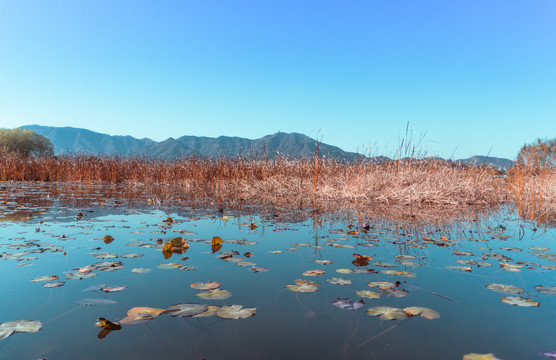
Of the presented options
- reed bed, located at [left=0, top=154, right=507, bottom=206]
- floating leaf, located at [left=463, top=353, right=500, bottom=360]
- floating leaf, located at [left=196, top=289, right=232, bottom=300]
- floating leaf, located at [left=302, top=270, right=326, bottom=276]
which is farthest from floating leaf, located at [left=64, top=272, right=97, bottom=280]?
reed bed, located at [left=0, top=154, right=507, bottom=206]

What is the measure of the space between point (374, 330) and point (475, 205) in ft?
28.7

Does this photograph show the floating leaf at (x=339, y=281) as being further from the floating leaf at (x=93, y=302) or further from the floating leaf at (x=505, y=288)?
the floating leaf at (x=93, y=302)

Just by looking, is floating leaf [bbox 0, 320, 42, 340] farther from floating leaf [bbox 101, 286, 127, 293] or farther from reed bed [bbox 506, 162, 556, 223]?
reed bed [bbox 506, 162, 556, 223]

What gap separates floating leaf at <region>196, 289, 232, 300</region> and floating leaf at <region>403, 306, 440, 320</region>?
1.09 m

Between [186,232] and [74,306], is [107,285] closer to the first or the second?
[74,306]

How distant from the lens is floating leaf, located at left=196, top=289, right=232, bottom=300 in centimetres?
197

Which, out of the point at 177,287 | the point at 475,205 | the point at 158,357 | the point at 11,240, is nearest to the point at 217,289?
the point at 177,287

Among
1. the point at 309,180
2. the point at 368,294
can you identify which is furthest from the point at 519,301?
the point at 309,180

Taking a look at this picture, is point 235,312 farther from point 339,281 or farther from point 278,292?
point 339,281

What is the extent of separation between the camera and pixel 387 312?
177 centimetres

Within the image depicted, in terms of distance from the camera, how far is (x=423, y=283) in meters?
2.33

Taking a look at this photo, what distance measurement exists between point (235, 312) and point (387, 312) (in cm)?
86

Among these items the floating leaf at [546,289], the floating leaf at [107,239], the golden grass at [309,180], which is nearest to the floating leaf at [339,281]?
the floating leaf at [546,289]

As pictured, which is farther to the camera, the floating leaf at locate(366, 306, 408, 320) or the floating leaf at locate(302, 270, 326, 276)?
the floating leaf at locate(302, 270, 326, 276)
